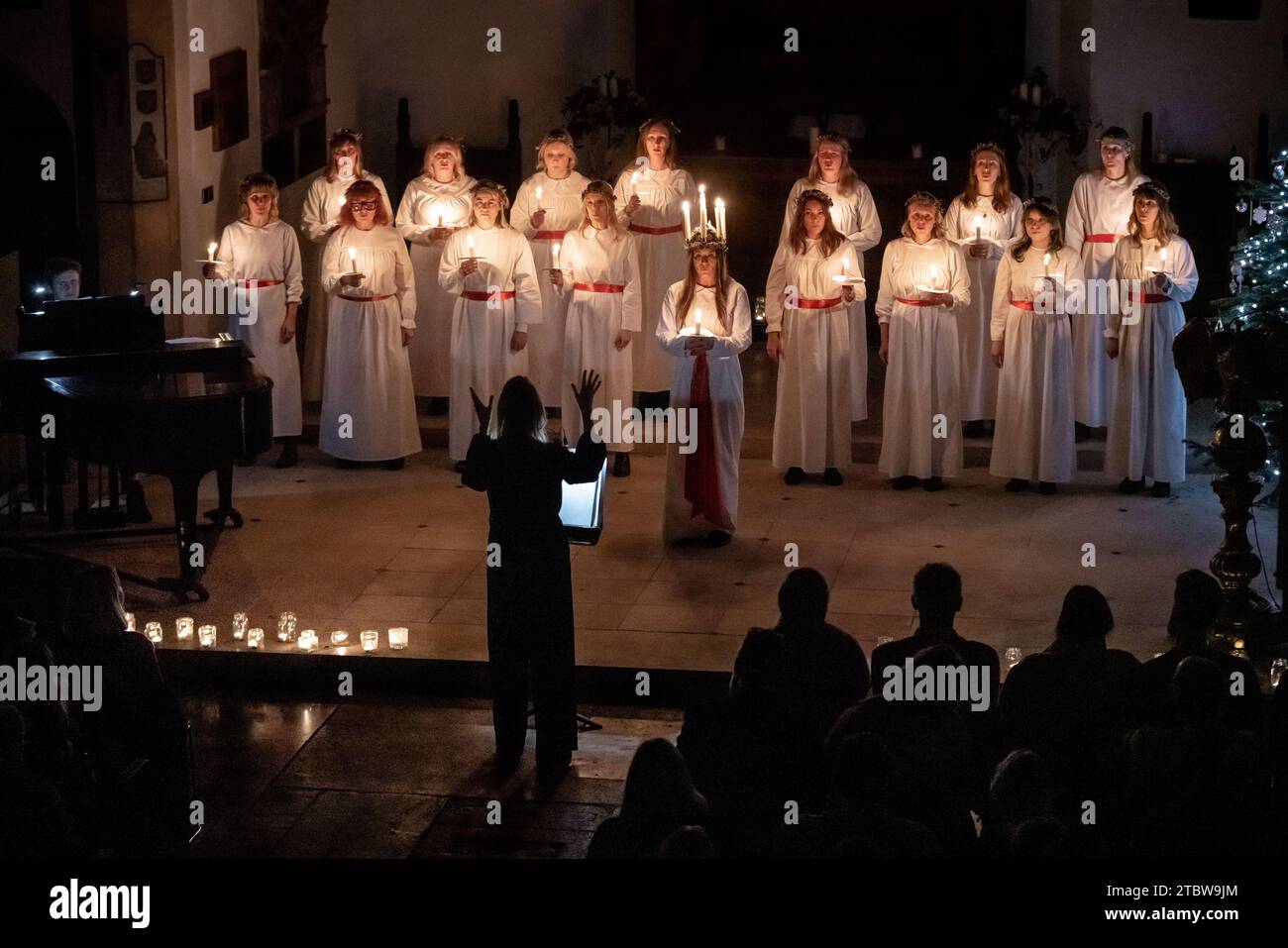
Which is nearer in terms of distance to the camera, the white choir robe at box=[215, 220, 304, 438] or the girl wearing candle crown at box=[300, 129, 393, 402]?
the white choir robe at box=[215, 220, 304, 438]

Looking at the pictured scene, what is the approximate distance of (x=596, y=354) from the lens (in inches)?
531

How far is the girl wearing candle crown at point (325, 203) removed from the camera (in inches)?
549

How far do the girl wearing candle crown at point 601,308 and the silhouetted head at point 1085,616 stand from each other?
601cm

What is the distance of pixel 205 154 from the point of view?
1457cm

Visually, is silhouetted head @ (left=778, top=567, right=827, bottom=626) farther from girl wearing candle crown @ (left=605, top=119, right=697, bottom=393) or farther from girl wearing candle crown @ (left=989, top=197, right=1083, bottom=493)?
girl wearing candle crown @ (left=605, top=119, right=697, bottom=393)

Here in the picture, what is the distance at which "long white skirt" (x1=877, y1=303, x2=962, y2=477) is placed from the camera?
1296 centimetres

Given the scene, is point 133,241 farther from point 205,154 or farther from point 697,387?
point 697,387

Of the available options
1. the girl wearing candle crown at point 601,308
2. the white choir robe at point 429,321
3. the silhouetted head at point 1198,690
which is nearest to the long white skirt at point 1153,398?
the girl wearing candle crown at point 601,308

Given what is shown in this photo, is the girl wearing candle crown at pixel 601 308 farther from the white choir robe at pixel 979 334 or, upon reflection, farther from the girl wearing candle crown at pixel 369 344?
the white choir robe at pixel 979 334

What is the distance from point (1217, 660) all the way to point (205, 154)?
9.08m

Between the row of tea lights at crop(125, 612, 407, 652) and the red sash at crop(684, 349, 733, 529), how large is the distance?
2.02 m

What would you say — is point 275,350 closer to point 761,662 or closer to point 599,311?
point 599,311

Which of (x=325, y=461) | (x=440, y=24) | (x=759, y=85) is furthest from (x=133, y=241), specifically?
(x=759, y=85)

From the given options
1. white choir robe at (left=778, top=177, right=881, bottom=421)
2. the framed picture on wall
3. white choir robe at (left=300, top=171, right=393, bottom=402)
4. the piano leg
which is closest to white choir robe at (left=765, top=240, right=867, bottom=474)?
white choir robe at (left=778, top=177, right=881, bottom=421)
